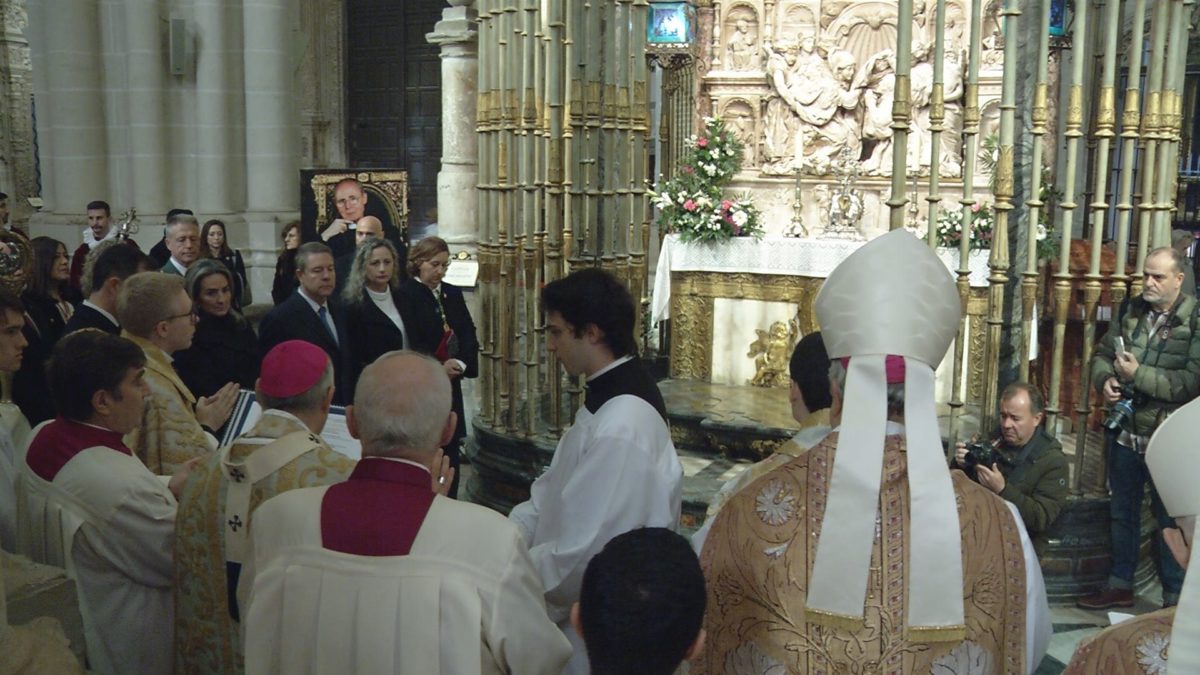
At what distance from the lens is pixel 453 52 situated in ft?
39.2

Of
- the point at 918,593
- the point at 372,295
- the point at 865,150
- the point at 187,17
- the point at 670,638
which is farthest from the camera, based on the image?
the point at 187,17

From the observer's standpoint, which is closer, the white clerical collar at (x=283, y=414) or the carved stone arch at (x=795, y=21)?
the white clerical collar at (x=283, y=414)

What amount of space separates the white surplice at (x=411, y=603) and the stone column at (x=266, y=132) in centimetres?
892

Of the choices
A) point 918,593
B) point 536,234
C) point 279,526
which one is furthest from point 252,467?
point 536,234

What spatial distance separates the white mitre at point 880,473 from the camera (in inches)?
84.3

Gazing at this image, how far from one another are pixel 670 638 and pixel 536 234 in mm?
4810

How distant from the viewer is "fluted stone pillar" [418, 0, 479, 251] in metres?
11.7

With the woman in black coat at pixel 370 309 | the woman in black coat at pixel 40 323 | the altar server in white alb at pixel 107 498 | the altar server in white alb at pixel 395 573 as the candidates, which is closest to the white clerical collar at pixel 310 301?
the woman in black coat at pixel 370 309

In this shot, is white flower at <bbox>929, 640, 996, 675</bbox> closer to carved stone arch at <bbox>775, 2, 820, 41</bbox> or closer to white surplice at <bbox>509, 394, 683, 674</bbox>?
white surplice at <bbox>509, 394, 683, 674</bbox>

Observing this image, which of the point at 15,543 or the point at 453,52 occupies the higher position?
the point at 453,52

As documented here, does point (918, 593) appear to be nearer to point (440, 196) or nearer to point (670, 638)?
point (670, 638)

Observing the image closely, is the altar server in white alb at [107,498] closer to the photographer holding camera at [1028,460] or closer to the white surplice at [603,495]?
the white surplice at [603,495]

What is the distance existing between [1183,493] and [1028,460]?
2853 millimetres

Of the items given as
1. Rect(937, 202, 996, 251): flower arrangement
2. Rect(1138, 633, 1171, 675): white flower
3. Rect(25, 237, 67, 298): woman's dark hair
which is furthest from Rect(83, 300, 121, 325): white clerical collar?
Rect(937, 202, 996, 251): flower arrangement
